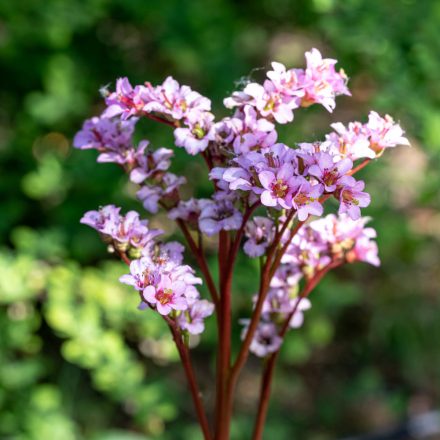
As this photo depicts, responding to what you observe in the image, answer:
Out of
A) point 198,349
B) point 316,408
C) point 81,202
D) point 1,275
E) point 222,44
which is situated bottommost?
point 316,408

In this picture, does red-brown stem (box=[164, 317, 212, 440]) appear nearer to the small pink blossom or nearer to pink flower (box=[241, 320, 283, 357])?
pink flower (box=[241, 320, 283, 357])

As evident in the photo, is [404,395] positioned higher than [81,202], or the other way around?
[81,202]

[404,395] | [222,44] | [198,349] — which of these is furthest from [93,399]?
[222,44]

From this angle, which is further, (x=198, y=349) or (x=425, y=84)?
(x=198, y=349)

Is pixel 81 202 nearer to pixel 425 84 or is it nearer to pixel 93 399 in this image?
pixel 93 399

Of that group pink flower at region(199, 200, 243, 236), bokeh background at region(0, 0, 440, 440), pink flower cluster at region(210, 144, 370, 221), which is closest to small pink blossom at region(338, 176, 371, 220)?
pink flower cluster at region(210, 144, 370, 221)

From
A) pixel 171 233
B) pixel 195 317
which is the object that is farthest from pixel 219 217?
pixel 171 233

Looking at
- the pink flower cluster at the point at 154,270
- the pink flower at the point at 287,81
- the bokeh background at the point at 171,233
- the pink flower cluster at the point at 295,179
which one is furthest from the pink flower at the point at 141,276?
the bokeh background at the point at 171,233

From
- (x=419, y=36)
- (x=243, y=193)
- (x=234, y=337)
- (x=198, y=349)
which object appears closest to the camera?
(x=243, y=193)
